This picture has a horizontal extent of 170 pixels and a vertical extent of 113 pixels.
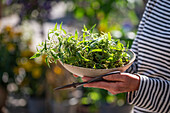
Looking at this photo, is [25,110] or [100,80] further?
[25,110]

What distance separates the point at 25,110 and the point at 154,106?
166cm

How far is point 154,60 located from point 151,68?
0.13ft

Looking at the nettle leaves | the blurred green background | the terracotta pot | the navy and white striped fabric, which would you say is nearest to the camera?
the nettle leaves

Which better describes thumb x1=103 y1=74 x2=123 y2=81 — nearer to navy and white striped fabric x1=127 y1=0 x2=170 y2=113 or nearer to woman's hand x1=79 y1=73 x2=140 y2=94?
woman's hand x1=79 y1=73 x2=140 y2=94

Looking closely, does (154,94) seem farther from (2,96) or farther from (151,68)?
(2,96)

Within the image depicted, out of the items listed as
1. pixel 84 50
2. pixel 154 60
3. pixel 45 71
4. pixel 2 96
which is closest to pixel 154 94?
pixel 154 60

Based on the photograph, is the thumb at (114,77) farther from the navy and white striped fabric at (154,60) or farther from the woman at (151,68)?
the navy and white striped fabric at (154,60)

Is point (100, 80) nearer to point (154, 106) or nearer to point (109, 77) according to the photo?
point (109, 77)

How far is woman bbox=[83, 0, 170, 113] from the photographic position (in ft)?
2.44

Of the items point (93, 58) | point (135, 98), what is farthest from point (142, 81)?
point (93, 58)

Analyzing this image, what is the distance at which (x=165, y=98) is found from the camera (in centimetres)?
79

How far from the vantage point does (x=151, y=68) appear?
91 centimetres

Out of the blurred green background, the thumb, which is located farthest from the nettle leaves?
the blurred green background

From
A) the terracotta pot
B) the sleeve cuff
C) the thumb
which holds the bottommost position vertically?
the terracotta pot
